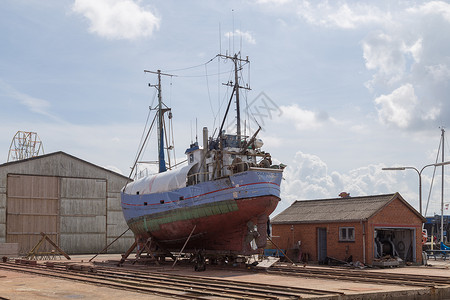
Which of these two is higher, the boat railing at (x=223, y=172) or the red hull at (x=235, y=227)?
the boat railing at (x=223, y=172)

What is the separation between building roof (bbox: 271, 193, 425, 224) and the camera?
3572 cm

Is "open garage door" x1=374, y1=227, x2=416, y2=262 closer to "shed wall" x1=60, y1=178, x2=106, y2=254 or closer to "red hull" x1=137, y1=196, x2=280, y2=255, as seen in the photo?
"red hull" x1=137, y1=196, x2=280, y2=255

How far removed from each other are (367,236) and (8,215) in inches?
1203

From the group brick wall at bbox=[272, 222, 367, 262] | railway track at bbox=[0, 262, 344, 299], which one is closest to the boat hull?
railway track at bbox=[0, 262, 344, 299]

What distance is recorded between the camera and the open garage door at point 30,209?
47.1 metres

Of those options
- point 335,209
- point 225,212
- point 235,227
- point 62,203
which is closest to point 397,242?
point 335,209

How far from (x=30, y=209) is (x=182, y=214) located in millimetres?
21974

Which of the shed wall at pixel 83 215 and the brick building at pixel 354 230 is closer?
the brick building at pixel 354 230

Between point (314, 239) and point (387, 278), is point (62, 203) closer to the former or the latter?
point (314, 239)

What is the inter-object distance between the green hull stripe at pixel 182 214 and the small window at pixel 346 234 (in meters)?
10.3

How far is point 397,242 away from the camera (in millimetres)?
38594

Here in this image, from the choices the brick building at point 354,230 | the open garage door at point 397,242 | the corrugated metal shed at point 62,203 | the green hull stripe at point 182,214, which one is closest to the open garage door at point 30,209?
the corrugated metal shed at point 62,203

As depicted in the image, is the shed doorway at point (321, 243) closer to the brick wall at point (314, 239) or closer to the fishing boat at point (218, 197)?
the brick wall at point (314, 239)

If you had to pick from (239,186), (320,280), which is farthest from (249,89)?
(320,280)
